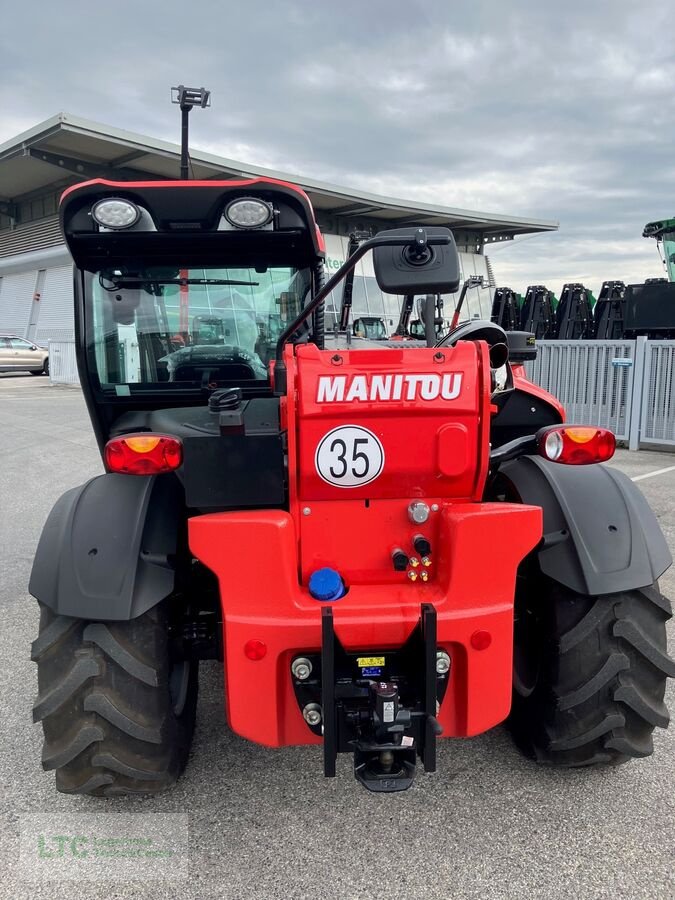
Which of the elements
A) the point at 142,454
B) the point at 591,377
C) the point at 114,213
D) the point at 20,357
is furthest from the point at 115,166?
the point at 142,454

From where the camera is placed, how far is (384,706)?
204 cm

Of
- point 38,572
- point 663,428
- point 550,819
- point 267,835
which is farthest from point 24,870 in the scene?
point 663,428

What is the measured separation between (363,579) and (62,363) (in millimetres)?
21730

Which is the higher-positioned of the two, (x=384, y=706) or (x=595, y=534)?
(x=595, y=534)

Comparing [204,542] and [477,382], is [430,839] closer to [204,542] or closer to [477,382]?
[204,542]

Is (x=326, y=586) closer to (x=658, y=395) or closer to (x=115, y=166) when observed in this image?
(x=658, y=395)

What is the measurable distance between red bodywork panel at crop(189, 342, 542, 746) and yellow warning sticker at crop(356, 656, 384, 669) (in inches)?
2.0

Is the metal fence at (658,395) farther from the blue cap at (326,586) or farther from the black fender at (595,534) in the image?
the blue cap at (326,586)

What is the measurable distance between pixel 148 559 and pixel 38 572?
0.37m

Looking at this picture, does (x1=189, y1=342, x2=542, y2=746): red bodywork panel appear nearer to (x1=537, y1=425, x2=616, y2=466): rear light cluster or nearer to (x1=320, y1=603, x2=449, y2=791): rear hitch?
(x1=320, y1=603, x2=449, y2=791): rear hitch

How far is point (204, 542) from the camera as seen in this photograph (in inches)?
83.8

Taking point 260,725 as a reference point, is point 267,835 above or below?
below

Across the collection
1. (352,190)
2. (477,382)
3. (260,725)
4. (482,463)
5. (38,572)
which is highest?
(352,190)

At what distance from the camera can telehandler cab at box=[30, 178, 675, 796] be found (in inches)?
83.5
